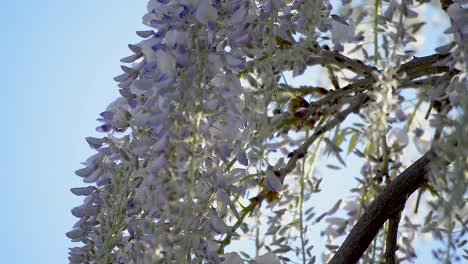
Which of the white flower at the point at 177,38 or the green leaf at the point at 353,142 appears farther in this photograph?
the green leaf at the point at 353,142

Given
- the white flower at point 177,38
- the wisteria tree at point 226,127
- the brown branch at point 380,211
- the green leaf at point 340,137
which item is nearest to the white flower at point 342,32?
the wisteria tree at point 226,127

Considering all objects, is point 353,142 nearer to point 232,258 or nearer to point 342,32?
point 342,32

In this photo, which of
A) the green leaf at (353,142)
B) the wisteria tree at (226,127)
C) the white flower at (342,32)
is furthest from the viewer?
the green leaf at (353,142)

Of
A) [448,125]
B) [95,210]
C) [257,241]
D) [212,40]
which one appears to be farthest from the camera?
[257,241]

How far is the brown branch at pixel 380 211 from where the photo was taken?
785 millimetres

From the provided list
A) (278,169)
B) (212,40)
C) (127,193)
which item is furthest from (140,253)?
(278,169)

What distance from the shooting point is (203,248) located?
0.71 meters

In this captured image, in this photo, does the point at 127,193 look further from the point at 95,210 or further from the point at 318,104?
the point at 318,104

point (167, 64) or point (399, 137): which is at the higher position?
point (399, 137)

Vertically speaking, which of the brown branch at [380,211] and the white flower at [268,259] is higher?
the brown branch at [380,211]

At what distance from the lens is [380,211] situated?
0.80m

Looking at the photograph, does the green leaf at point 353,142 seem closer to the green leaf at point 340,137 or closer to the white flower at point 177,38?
the green leaf at point 340,137

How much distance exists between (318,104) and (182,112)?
1.18 ft

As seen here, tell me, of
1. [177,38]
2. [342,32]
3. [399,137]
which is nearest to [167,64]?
[177,38]
